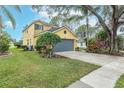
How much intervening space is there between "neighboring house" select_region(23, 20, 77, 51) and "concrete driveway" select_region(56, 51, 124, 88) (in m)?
0.29

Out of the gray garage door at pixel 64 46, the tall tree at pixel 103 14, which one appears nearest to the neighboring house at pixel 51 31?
the gray garage door at pixel 64 46

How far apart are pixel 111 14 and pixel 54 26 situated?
4638 millimetres

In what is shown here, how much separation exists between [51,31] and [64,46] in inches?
29.6

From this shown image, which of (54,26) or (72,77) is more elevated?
(54,26)

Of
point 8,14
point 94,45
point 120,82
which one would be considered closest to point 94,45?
point 94,45

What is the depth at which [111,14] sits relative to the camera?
1031 centimetres

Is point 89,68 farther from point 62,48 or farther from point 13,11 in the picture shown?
point 13,11

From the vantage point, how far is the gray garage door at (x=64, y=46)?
268 inches

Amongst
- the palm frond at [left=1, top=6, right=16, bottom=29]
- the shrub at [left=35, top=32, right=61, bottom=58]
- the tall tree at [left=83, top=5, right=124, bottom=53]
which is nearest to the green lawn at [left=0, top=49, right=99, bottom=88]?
the shrub at [left=35, top=32, right=61, bottom=58]

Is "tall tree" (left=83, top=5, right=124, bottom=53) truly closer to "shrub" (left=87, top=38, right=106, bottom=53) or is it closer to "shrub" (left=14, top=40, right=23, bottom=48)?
"shrub" (left=87, top=38, right=106, bottom=53)

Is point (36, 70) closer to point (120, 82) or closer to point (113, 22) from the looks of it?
point (120, 82)
